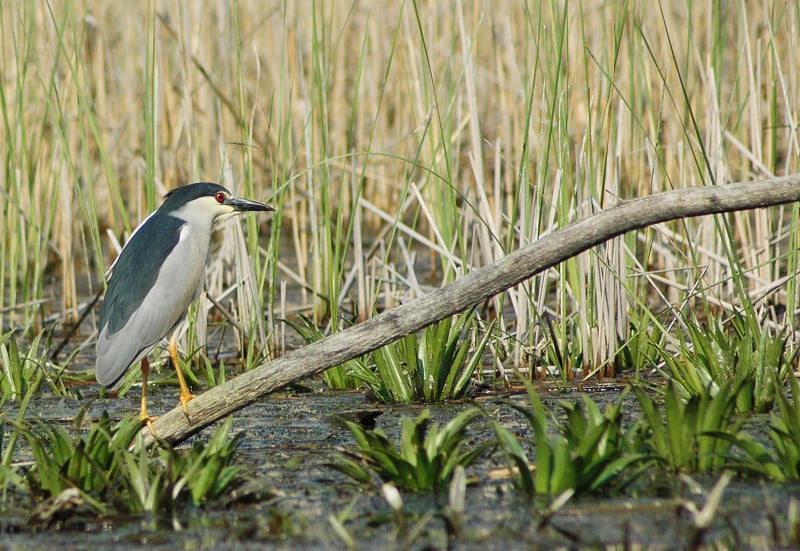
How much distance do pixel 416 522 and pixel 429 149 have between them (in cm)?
350

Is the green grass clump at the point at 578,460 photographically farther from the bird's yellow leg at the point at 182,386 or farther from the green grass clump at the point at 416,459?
the bird's yellow leg at the point at 182,386

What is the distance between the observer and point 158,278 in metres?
4.53

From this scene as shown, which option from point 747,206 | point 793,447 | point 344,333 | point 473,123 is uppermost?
point 473,123

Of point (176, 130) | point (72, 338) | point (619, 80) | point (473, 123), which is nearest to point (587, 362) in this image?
point (473, 123)

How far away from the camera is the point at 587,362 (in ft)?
15.5

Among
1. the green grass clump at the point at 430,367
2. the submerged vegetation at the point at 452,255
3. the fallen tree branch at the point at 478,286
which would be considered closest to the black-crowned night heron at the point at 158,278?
the submerged vegetation at the point at 452,255

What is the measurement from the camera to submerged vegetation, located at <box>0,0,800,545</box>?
3059 millimetres

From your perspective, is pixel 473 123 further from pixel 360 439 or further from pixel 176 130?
pixel 176 130

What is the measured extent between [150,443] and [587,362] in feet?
6.83

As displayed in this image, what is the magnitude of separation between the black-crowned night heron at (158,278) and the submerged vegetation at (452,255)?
0.27 m

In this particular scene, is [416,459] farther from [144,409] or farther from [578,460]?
[144,409]

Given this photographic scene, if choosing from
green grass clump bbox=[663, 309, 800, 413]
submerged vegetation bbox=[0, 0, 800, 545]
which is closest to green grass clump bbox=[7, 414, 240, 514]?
submerged vegetation bbox=[0, 0, 800, 545]

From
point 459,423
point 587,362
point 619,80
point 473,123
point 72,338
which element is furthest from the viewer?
point 619,80

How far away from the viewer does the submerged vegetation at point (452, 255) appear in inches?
120
